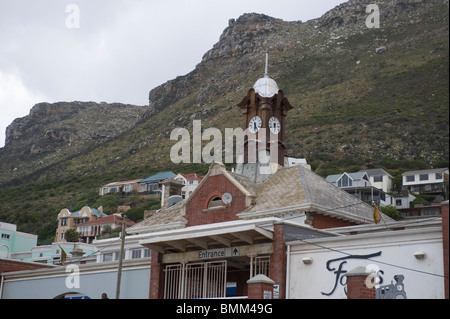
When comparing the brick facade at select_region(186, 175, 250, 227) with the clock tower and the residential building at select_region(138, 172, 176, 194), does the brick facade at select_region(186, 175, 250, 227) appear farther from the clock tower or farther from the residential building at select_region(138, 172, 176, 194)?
the residential building at select_region(138, 172, 176, 194)

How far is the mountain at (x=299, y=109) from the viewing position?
9894 centimetres

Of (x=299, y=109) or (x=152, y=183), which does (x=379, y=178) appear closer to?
(x=299, y=109)

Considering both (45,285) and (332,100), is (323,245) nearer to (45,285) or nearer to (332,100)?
(45,285)

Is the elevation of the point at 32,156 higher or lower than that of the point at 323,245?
higher

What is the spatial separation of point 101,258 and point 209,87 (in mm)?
108439

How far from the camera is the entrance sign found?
86.9 ft

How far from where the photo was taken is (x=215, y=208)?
34.2 metres

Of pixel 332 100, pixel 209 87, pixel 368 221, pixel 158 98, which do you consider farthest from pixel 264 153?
pixel 158 98

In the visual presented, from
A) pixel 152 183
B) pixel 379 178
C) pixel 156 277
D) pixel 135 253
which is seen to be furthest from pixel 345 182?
pixel 156 277

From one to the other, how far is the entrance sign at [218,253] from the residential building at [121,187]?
90.6m

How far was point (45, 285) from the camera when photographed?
32438 millimetres

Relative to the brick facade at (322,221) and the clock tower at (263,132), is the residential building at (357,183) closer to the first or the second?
the clock tower at (263,132)

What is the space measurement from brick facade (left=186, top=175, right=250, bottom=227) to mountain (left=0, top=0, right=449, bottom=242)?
50299 mm

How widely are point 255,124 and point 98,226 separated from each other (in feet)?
199
